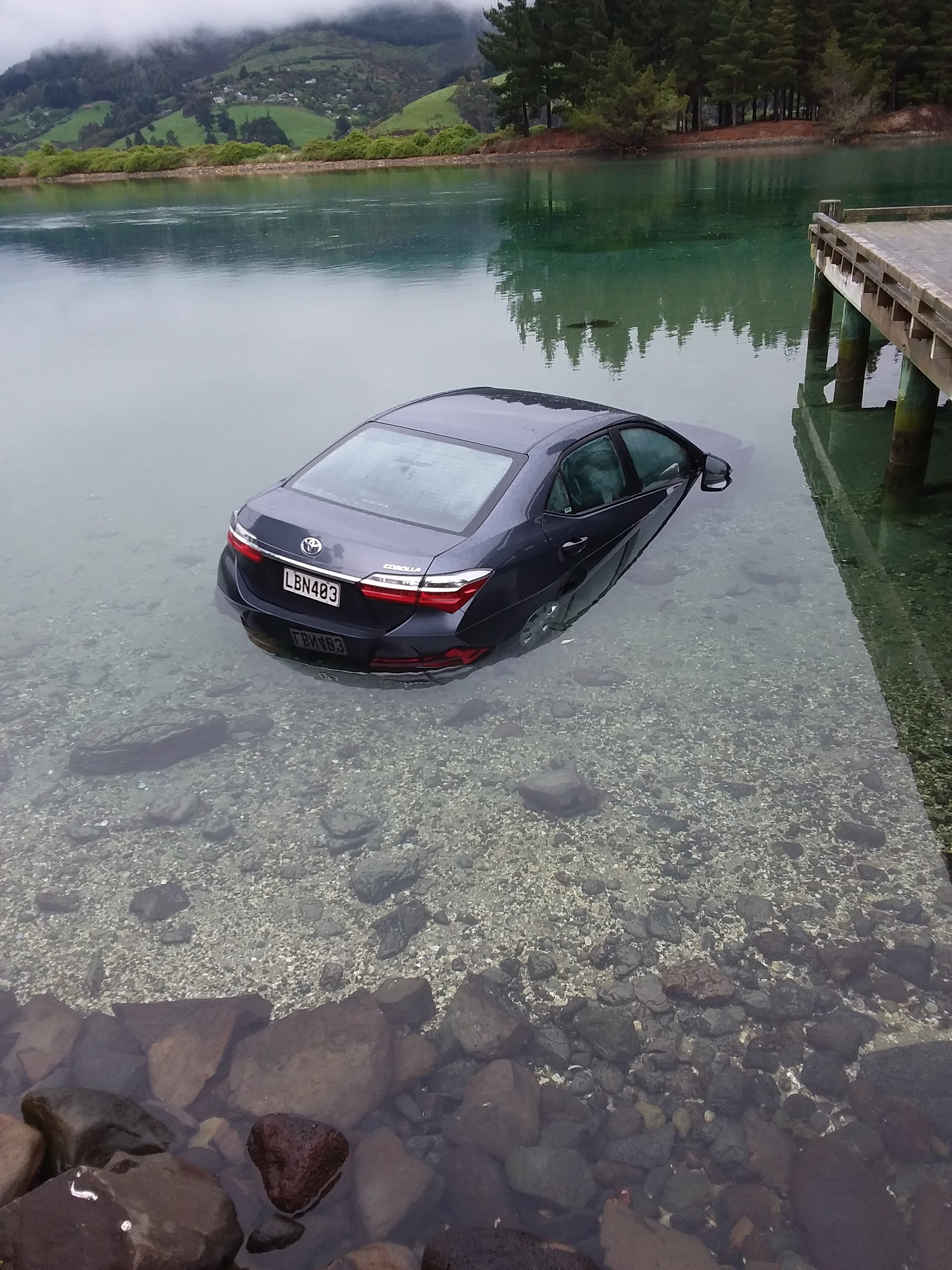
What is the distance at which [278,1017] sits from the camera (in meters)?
3.97

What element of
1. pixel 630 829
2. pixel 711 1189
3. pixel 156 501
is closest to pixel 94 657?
pixel 156 501

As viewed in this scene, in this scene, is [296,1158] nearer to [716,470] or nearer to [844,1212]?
[844,1212]

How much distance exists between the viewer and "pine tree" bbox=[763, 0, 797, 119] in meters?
71.3

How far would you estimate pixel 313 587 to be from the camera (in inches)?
221

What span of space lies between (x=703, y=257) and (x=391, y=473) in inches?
860

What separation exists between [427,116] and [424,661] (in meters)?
169

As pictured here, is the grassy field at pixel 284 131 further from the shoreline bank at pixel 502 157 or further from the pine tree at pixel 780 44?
the pine tree at pixel 780 44

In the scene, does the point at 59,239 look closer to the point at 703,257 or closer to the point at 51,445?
the point at 703,257

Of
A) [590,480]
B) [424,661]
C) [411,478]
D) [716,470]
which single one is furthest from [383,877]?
[716,470]

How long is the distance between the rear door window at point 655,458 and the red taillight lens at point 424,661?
2.66m

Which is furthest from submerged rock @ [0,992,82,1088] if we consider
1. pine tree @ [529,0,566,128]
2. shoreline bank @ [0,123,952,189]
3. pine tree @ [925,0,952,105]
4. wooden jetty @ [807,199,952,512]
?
pine tree @ [529,0,566,128]

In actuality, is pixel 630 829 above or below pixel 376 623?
below

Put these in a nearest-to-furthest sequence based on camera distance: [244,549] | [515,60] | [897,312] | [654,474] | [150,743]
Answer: [150,743] → [244,549] → [654,474] → [897,312] → [515,60]

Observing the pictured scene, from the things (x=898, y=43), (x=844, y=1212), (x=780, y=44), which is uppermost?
(x=780, y=44)
